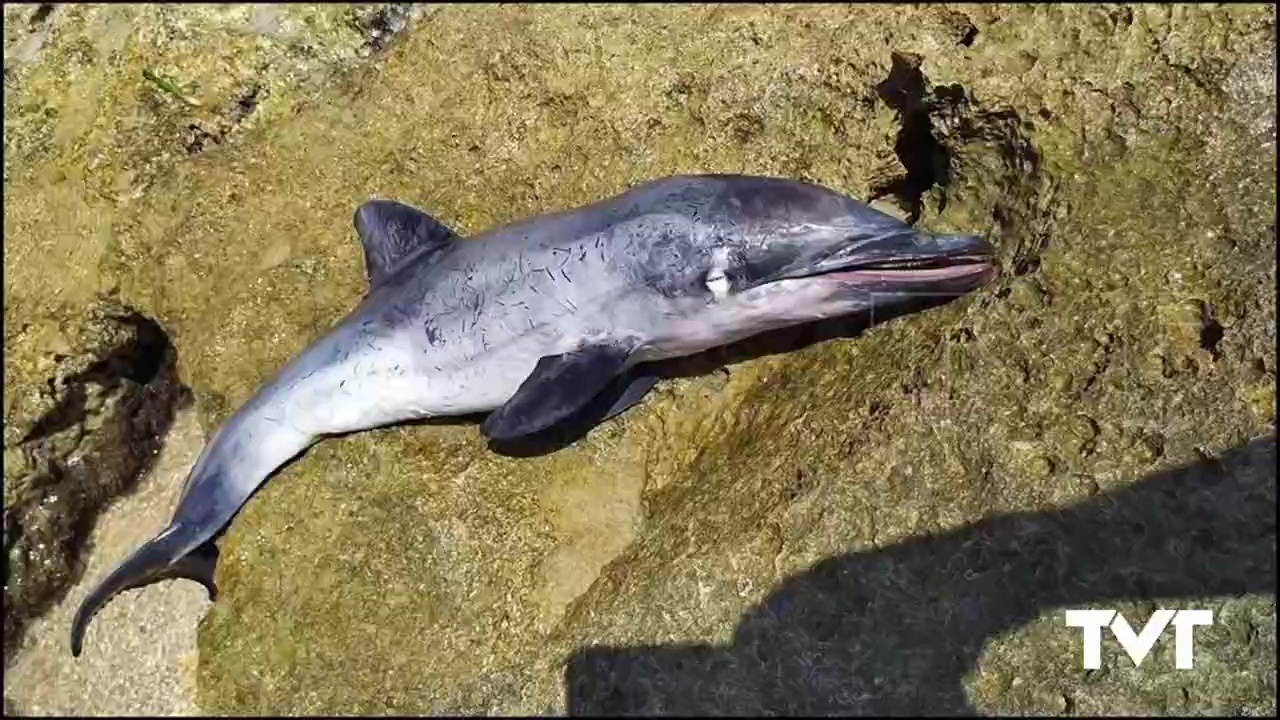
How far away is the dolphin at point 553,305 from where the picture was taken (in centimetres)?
405

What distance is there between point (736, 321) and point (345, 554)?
1966 millimetres

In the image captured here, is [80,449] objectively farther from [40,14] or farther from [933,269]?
[933,269]

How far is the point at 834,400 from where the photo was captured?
407 centimetres

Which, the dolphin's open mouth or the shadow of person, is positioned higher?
the dolphin's open mouth

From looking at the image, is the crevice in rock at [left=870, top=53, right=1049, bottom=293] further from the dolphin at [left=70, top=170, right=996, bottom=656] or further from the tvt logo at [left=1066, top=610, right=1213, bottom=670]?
the tvt logo at [left=1066, top=610, right=1213, bottom=670]

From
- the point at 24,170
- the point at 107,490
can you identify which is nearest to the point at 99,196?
the point at 24,170

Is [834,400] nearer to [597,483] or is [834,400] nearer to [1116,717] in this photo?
[597,483]

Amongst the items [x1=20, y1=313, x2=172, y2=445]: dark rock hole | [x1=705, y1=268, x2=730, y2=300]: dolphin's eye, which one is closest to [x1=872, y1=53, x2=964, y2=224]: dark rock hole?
[x1=705, y1=268, x2=730, y2=300]: dolphin's eye

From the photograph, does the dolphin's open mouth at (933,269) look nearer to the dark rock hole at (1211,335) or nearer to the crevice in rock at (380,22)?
the dark rock hole at (1211,335)

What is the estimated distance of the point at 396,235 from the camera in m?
4.95

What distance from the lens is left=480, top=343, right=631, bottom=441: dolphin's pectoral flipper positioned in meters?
4.21

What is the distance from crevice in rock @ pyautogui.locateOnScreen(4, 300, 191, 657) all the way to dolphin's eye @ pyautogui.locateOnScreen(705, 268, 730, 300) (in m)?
3.62

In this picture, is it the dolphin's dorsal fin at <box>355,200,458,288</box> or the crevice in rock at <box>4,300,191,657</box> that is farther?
the crevice in rock at <box>4,300,191,657</box>

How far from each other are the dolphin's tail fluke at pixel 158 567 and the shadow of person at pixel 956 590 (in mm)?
2291
